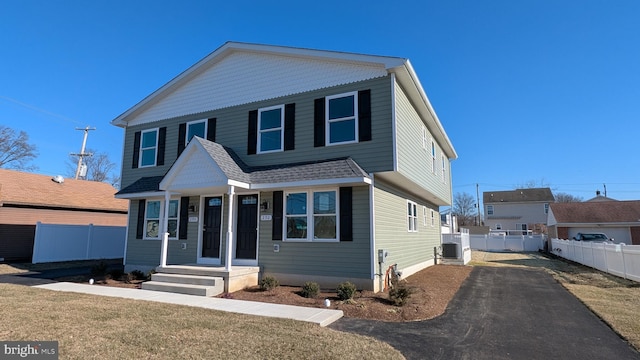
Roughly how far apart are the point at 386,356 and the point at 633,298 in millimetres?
8215

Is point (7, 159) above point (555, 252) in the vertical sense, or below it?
above

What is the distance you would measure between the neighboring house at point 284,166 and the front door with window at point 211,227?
0.04 meters

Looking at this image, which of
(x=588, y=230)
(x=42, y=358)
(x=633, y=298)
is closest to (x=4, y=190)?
(x=42, y=358)

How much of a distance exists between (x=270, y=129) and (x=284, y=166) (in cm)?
155

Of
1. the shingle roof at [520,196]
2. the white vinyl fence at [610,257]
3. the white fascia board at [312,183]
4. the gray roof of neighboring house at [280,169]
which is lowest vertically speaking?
the white vinyl fence at [610,257]

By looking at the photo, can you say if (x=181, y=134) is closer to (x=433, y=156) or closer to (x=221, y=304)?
(x=221, y=304)

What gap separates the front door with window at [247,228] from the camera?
10.9m

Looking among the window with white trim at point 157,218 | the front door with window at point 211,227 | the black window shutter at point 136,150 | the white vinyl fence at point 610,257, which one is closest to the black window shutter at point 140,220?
the window with white trim at point 157,218

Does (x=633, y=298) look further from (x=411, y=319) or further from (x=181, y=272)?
(x=181, y=272)

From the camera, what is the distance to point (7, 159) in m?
32.3

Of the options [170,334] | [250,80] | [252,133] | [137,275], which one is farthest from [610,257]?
[137,275]

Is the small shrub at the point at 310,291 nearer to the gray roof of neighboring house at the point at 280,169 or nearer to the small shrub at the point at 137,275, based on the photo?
the gray roof of neighboring house at the point at 280,169

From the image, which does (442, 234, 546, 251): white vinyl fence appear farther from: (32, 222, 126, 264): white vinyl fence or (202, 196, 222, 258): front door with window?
(32, 222, 126, 264): white vinyl fence

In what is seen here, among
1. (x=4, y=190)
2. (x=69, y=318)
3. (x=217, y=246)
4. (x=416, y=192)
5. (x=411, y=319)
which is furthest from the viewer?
(x=4, y=190)
